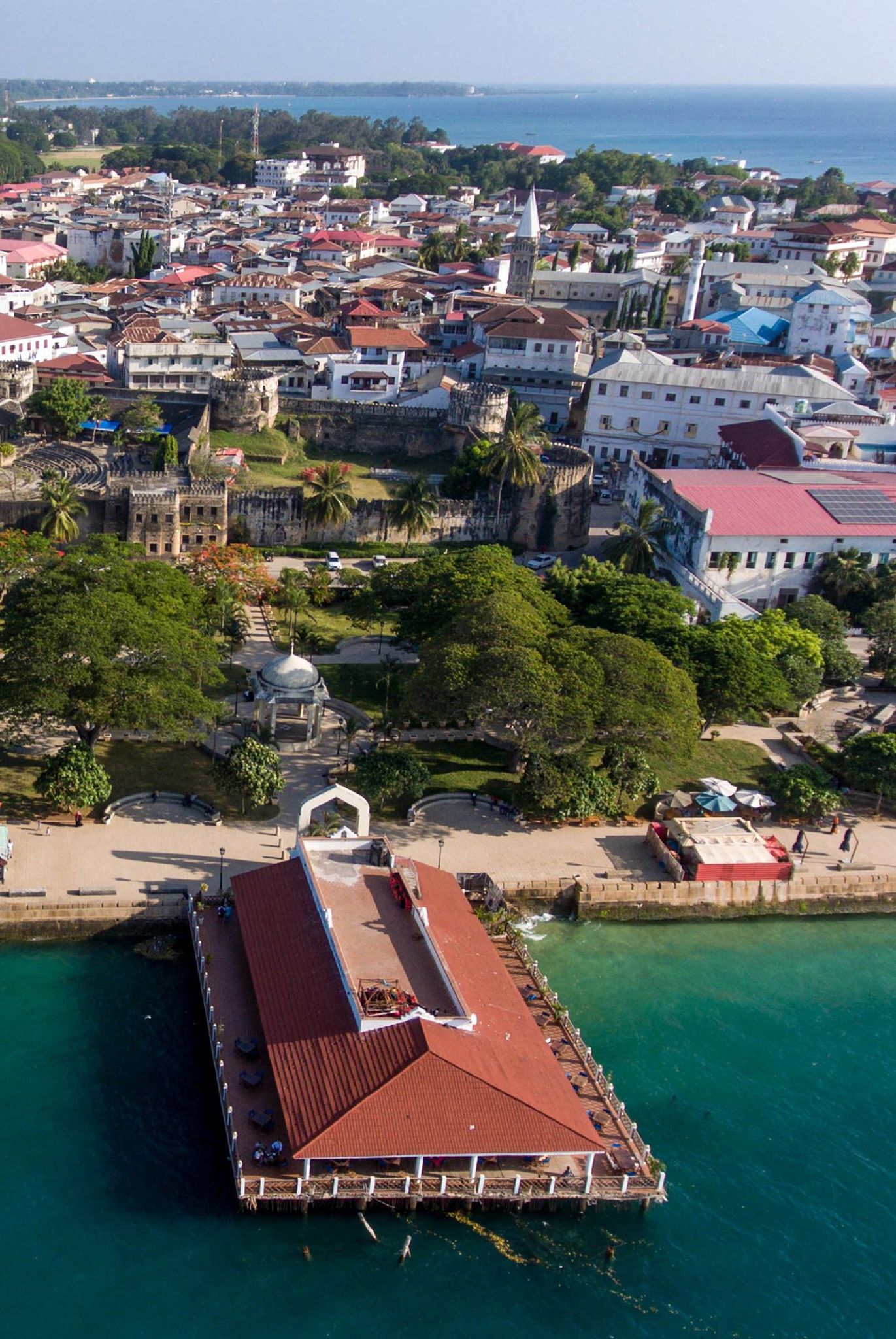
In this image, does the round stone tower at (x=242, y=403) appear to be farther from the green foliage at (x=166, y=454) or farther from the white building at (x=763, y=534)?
the white building at (x=763, y=534)

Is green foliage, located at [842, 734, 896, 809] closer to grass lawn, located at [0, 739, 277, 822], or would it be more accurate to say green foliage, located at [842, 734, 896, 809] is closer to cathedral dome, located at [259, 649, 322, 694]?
cathedral dome, located at [259, 649, 322, 694]

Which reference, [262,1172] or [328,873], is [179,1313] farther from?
[328,873]

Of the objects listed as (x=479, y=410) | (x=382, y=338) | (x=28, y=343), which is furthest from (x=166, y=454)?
(x=28, y=343)

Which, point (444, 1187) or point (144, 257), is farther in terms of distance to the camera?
point (144, 257)

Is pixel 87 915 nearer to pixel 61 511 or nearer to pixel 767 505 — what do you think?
pixel 61 511

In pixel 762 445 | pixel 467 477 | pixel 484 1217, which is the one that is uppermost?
pixel 762 445

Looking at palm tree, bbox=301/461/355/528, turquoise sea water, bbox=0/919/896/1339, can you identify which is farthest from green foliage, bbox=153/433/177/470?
turquoise sea water, bbox=0/919/896/1339

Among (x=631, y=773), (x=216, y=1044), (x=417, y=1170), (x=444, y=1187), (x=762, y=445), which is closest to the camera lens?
(x=444, y=1187)
